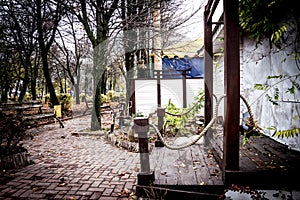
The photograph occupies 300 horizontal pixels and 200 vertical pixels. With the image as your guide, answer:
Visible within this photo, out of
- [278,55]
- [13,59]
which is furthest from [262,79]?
[13,59]

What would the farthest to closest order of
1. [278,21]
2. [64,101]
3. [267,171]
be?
[64,101] → [278,21] → [267,171]

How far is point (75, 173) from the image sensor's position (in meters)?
4.47

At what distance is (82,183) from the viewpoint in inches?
157

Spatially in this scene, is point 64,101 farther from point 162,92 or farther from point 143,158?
point 143,158

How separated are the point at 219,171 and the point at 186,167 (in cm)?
53

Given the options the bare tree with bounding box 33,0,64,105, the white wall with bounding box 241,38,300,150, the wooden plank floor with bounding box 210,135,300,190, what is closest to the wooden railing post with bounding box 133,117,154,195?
the wooden plank floor with bounding box 210,135,300,190

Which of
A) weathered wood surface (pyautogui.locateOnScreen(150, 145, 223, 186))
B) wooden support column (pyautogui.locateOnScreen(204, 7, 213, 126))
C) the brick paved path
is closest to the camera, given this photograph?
weathered wood surface (pyautogui.locateOnScreen(150, 145, 223, 186))

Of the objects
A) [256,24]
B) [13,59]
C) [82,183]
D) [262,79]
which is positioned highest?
[13,59]

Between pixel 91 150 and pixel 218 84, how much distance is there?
5.98 meters

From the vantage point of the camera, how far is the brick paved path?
11.9 feet

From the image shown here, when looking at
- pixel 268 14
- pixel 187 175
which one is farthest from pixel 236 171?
pixel 268 14

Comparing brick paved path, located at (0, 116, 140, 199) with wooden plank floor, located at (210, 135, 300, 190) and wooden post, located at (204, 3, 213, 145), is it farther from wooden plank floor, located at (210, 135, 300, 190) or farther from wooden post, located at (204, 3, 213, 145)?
wooden post, located at (204, 3, 213, 145)

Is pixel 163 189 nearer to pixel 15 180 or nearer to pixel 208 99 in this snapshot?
pixel 208 99

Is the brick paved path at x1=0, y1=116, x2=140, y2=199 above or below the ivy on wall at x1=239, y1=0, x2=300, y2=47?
below
